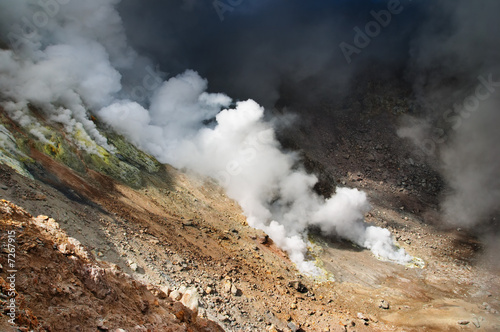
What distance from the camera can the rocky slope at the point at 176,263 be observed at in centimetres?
634

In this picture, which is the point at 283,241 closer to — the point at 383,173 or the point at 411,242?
the point at 411,242

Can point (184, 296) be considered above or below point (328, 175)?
below

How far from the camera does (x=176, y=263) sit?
12.4 meters

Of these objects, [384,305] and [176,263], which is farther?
[384,305]

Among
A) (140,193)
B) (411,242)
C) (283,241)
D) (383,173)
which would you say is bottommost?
(140,193)

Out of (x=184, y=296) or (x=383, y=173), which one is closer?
(x=184, y=296)

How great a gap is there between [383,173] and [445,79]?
24.1 metres

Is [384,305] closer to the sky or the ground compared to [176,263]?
closer to the sky

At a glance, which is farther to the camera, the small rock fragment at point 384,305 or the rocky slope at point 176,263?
the small rock fragment at point 384,305

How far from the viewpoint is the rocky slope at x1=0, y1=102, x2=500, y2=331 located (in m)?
6.34

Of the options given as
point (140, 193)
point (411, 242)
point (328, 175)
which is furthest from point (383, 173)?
point (140, 193)

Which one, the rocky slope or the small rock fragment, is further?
the small rock fragment

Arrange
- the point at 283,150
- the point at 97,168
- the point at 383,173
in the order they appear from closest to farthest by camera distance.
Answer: the point at 97,168, the point at 283,150, the point at 383,173

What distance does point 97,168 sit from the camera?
18.3m
